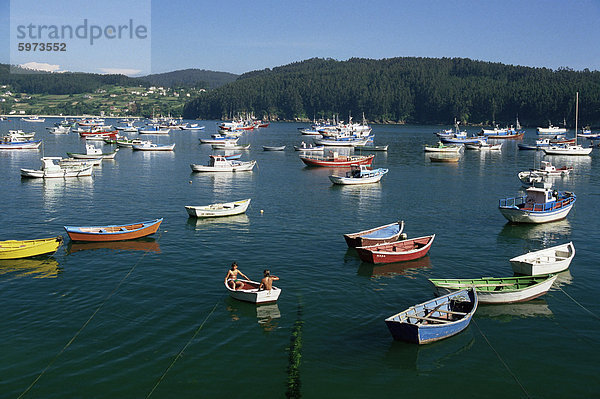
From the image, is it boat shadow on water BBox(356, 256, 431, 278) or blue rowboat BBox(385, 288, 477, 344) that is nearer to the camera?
blue rowboat BBox(385, 288, 477, 344)

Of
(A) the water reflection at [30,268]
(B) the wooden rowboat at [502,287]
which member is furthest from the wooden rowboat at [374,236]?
(A) the water reflection at [30,268]

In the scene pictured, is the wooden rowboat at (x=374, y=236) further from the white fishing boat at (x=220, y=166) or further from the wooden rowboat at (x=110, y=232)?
the white fishing boat at (x=220, y=166)

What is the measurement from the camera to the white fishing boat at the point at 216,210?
5194cm

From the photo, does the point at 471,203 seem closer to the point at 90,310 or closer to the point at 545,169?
the point at 545,169

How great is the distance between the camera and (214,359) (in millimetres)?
24219

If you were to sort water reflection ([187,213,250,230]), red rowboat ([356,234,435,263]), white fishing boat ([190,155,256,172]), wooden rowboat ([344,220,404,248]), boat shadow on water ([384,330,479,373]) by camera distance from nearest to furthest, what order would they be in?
boat shadow on water ([384,330,479,373])
red rowboat ([356,234,435,263])
wooden rowboat ([344,220,404,248])
water reflection ([187,213,250,230])
white fishing boat ([190,155,256,172])

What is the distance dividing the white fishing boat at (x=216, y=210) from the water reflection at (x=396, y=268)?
19.5 meters

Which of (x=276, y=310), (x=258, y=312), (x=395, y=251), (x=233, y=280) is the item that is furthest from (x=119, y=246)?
(x=395, y=251)

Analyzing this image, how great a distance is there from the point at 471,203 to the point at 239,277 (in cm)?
3943

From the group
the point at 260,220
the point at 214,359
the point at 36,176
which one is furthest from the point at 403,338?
the point at 36,176

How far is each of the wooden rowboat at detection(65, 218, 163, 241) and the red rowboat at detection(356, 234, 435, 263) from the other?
18144 millimetres

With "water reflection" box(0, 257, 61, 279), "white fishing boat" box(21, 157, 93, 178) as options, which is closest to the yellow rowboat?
"water reflection" box(0, 257, 61, 279)

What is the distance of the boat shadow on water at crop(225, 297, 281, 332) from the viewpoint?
28109mm

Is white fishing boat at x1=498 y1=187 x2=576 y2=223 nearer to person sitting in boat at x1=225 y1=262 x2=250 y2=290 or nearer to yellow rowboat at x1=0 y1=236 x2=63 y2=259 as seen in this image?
person sitting in boat at x1=225 y1=262 x2=250 y2=290
